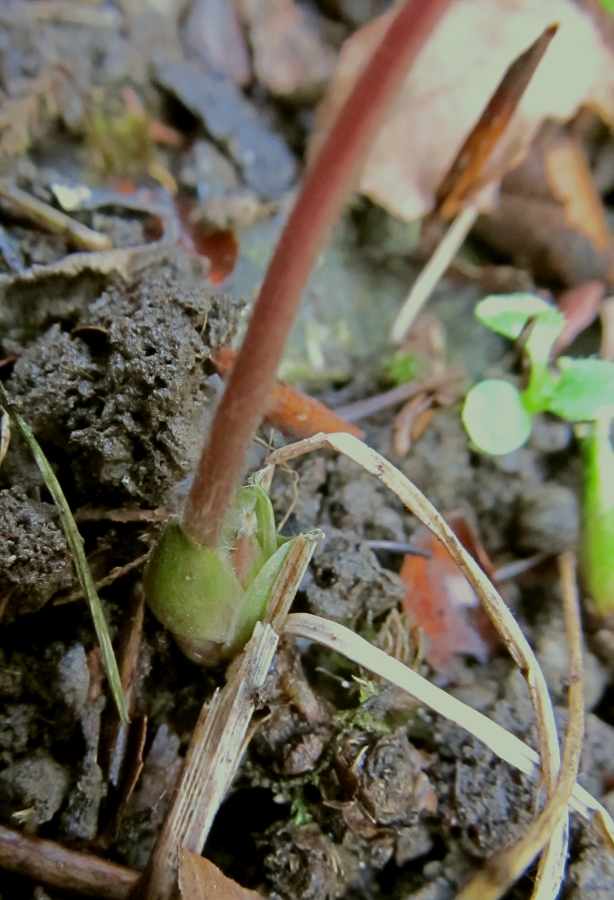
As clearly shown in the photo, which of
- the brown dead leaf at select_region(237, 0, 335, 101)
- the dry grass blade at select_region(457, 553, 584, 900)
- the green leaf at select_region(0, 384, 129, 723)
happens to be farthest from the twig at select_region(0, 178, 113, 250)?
the dry grass blade at select_region(457, 553, 584, 900)

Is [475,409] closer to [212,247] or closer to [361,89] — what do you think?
[212,247]

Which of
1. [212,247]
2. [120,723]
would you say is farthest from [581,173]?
[120,723]

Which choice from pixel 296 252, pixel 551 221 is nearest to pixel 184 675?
pixel 296 252

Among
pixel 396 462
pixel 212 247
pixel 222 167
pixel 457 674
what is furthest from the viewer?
pixel 222 167

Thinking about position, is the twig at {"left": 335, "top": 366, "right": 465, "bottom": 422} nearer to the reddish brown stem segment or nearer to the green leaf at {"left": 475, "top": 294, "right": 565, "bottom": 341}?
the green leaf at {"left": 475, "top": 294, "right": 565, "bottom": 341}

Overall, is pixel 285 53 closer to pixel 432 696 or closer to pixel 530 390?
pixel 530 390

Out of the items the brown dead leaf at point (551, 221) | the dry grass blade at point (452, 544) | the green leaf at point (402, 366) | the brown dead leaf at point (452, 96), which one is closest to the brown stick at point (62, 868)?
the dry grass blade at point (452, 544)

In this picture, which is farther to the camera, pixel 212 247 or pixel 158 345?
pixel 212 247
